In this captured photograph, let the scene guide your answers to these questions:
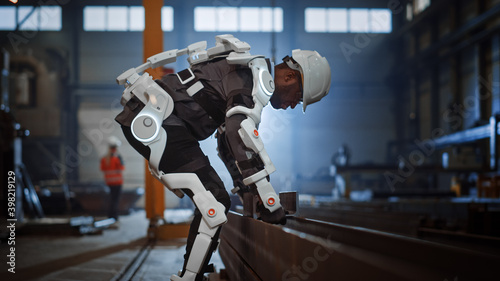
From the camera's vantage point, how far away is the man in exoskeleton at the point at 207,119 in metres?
2.34

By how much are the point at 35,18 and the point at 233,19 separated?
823 centimetres

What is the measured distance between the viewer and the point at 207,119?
2.66m

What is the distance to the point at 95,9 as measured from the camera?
1858cm

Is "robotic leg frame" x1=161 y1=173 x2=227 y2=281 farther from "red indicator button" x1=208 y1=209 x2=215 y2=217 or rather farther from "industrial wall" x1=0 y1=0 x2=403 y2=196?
"industrial wall" x1=0 y1=0 x2=403 y2=196

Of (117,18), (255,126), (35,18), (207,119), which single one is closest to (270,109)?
(117,18)

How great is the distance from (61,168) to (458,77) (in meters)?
15.4

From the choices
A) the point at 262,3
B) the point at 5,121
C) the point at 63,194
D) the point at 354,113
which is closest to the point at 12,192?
the point at 5,121

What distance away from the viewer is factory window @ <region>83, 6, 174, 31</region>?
1820 centimetres

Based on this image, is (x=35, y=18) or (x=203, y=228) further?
(x=35, y=18)

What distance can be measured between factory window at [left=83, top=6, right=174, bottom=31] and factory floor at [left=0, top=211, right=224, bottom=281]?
531 inches

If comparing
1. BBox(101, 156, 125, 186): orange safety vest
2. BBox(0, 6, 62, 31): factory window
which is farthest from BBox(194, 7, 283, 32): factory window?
BBox(101, 156, 125, 186): orange safety vest

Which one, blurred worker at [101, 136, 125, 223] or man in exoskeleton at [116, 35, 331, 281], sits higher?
man in exoskeleton at [116, 35, 331, 281]

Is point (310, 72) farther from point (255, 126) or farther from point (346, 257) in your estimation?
point (346, 257)

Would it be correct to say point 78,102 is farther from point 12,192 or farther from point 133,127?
point 133,127
